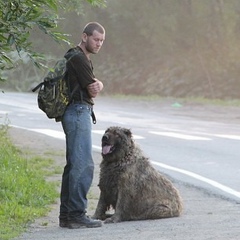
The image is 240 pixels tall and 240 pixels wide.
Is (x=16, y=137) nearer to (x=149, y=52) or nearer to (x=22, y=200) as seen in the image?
(x=22, y=200)

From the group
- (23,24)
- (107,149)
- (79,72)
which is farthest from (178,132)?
(23,24)

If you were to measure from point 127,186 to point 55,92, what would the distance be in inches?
55.3

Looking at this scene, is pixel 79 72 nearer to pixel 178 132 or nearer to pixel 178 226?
pixel 178 226

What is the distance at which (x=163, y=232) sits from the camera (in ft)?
29.0

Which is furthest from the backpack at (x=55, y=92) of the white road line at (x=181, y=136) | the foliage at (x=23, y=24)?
the white road line at (x=181, y=136)

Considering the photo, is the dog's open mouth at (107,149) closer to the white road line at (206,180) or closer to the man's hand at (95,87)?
the man's hand at (95,87)

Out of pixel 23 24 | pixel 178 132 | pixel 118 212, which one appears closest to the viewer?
pixel 23 24

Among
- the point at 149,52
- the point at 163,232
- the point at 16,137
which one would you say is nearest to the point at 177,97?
the point at 149,52

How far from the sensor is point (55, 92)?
364 inches

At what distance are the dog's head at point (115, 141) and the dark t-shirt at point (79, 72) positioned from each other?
28.1 inches

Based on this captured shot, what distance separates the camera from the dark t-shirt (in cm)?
925

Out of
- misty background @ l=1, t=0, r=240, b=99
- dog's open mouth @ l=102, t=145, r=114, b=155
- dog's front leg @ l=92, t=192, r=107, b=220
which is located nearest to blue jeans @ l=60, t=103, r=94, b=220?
dog's open mouth @ l=102, t=145, r=114, b=155

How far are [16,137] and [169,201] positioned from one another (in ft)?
34.8

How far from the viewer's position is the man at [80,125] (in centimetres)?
928
